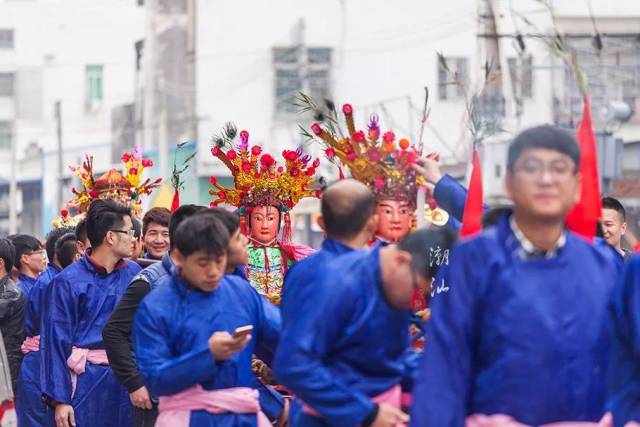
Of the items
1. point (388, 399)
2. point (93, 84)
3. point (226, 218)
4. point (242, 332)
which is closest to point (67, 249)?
point (226, 218)

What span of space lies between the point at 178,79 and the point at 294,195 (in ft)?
97.0

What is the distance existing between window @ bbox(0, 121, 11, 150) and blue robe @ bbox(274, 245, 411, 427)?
5379 centimetres

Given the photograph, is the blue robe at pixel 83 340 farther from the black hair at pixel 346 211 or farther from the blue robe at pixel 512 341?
the blue robe at pixel 512 341

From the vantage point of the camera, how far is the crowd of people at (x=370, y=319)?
520 cm

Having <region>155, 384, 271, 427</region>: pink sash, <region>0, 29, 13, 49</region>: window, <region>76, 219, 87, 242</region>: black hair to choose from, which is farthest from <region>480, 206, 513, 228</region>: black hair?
<region>0, 29, 13, 49</region>: window

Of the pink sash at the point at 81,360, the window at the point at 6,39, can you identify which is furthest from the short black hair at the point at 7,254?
the window at the point at 6,39

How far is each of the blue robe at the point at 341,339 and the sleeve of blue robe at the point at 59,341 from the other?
4.02 meters

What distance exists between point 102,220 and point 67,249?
105 inches

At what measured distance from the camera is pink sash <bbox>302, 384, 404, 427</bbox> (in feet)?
20.2

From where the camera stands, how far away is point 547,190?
529cm

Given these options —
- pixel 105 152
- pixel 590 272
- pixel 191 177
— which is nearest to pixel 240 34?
pixel 191 177

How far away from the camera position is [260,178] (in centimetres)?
1027

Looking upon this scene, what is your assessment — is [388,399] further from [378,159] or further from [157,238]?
[157,238]

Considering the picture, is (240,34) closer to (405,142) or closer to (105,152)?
(105,152)
